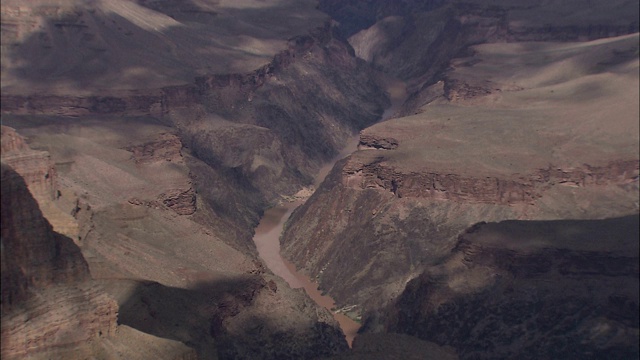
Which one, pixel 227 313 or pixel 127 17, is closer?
pixel 227 313

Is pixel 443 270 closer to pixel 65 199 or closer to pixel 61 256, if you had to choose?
pixel 65 199

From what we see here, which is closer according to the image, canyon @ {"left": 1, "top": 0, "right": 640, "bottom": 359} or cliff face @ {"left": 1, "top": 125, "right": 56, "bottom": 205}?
cliff face @ {"left": 1, "top": 125, "right": 56, "bottom": 205}

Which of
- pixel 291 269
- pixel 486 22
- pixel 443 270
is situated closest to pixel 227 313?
pixel 443 270

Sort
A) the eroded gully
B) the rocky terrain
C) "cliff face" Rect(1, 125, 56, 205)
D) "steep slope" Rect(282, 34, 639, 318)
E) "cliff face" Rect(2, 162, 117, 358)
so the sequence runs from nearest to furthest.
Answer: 1. "cliff face" Rect(2, 162, 117, 358)
2. "cliff face" Rect(1, 125, 56, 205)
3. the rocky terrain
4. the eroded gully
5. "steep slope" Rect(282, 34, 639, 318)

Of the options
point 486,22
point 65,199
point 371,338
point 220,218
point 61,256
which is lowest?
point 220,218

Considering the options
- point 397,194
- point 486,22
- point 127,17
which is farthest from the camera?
point 486,22

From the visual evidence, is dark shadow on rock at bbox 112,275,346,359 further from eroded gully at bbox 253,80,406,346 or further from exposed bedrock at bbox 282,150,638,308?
exposed bedrock at bbox 282,150,638,308

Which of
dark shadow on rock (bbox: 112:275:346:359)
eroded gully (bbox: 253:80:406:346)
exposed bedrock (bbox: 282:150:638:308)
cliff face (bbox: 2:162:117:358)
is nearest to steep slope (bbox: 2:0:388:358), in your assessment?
dark shadow on rock (bbox: 112:275:346:359)
